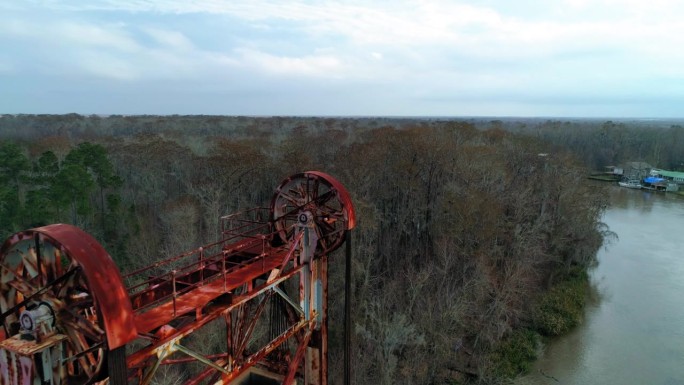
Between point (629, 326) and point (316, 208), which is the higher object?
point (316, 208)

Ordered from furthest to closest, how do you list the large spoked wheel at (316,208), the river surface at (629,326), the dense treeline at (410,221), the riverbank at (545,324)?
the riverbank at (545,324)
the dense treeline at (410,221)
the river surface at (629,326)
the large spoked wheel at (316,208)

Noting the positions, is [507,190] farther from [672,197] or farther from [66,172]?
[672,197]

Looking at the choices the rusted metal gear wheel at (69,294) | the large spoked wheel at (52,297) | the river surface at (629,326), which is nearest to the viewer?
the rusted metal gear wheel at (69,294)

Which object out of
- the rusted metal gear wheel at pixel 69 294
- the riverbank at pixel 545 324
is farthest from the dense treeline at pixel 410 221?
the rusted metal gear wheel at pixel 69 294

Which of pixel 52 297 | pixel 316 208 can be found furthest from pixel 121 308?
pixel 316 208

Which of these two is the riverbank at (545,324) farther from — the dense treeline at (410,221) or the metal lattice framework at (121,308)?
the metal lattice framework at (121,308)

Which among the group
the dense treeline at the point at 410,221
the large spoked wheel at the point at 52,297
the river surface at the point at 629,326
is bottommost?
the river surface at the point at 629,326

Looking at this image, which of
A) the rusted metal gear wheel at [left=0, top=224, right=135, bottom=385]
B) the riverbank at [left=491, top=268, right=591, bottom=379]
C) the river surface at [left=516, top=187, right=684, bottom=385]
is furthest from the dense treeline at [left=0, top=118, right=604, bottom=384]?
the rusted metal gear wheel at [left=0, top=224, right=135, bottom=385]

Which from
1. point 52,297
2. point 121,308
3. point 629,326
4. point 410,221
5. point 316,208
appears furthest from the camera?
point 410,221

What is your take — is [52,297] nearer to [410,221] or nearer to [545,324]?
[545,324]
